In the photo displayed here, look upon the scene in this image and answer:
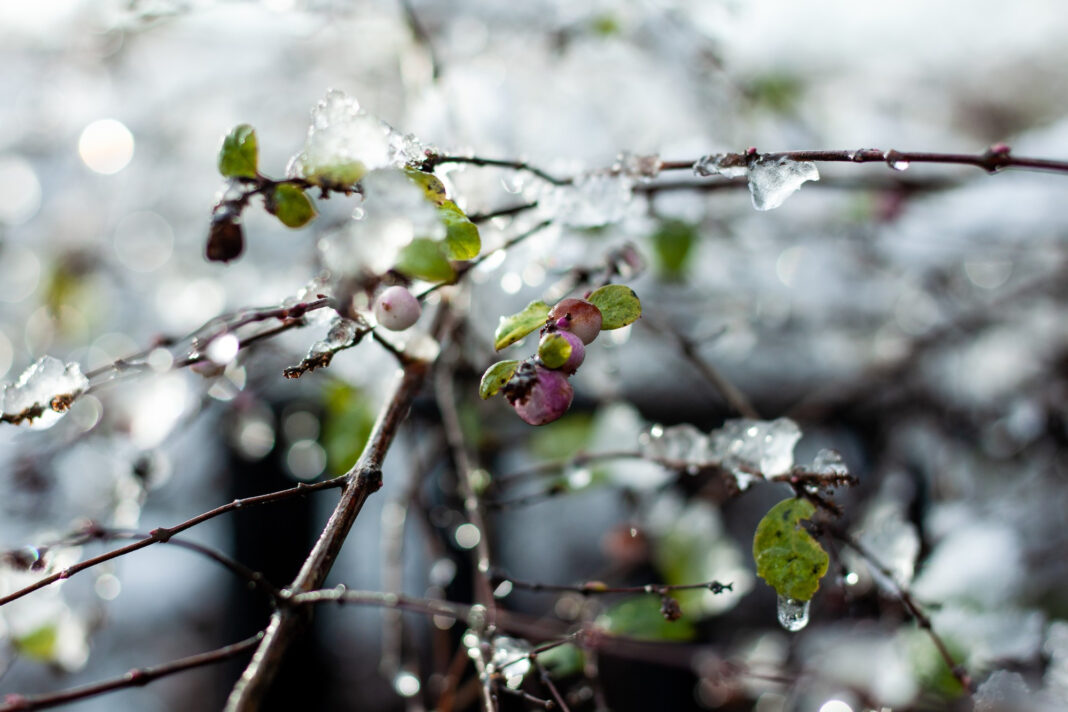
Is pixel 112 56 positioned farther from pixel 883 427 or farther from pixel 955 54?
pixel 955 54

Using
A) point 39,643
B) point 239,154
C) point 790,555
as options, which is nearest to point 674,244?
point 790,555

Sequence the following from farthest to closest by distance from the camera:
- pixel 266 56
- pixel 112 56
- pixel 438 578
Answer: pixel 266 56
pixel 112 56
pixel 438 578

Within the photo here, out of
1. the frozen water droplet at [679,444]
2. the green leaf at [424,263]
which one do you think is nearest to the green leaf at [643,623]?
the frozen water droplet at [679,444]

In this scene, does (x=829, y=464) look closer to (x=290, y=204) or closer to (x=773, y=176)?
(x=773, y=176)

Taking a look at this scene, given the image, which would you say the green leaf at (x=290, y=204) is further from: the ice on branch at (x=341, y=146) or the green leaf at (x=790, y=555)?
the green leaf at (x=790, y=555)

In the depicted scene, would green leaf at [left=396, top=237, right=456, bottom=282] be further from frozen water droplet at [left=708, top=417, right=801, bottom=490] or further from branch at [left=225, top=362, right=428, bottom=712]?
frozen water droplet at [left=708, top=417, right=801, bottom=490]

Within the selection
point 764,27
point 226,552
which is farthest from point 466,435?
point 764,27
